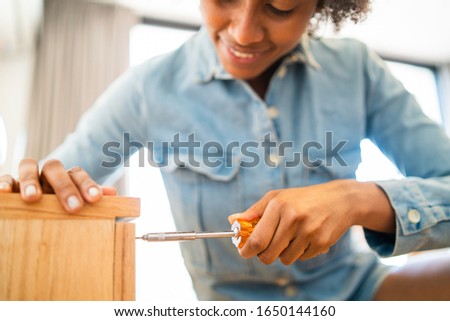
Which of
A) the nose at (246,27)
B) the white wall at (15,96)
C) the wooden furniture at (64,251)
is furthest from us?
the white wall at (15,96)

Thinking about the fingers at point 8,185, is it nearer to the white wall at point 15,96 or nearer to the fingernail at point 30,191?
the fingernail at point 30,191

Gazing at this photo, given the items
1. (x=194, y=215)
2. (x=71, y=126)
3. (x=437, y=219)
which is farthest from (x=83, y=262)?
(x=71, y=126)

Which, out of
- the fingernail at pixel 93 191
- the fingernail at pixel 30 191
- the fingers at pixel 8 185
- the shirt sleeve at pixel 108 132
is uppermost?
the fingernail at pixel 30 191

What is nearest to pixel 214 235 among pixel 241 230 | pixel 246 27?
pixel 241 230

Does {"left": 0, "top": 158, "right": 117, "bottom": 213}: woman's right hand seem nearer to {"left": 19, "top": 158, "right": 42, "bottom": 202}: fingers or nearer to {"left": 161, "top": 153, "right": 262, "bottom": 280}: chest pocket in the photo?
{"left": 19, "top": 158, "right": 42, "bottom": 202}: fingers

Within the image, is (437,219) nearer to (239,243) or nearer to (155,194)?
(239,243)

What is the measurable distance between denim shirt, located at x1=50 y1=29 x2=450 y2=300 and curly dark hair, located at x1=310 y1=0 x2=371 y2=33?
6 centimetres

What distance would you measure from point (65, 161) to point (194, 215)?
0.67 feet

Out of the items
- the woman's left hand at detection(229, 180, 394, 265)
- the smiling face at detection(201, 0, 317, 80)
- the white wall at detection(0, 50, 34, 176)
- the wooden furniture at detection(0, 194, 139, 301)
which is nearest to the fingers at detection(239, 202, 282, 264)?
the woman's left hand at detection(229, 180, 394, 265)

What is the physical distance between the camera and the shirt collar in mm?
617

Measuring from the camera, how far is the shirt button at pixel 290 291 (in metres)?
0.59

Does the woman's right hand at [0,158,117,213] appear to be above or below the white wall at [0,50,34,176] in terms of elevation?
above

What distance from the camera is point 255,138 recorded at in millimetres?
612

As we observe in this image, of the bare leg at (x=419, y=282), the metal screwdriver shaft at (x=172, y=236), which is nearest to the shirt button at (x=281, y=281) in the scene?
the bare leg at (x=419, y=282)
